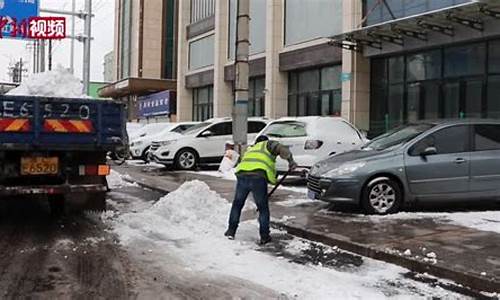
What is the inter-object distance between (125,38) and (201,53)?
2523 cm

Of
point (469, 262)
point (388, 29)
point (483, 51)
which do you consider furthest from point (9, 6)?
point (469, 262)

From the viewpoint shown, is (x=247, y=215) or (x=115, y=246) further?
(x=247, y=215)

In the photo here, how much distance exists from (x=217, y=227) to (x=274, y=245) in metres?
1.28

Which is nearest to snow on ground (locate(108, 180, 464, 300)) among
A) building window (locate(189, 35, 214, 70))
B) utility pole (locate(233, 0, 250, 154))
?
utility pole (locate(233, 0, 250, 154))

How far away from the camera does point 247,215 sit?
10648 mm

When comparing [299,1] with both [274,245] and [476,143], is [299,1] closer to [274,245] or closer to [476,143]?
[476,143]

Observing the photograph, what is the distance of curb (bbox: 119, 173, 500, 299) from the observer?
634cm

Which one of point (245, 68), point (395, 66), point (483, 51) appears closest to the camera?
point (245, 68)

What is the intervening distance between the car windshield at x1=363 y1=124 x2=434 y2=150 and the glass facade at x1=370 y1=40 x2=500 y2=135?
8.14 m

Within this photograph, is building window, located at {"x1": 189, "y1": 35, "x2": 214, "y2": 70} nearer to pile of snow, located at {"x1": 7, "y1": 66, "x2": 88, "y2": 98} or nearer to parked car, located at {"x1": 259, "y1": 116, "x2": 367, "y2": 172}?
parked car, located at {"x1": 259, "y1": 116, "x2": 367, "y2": 172}

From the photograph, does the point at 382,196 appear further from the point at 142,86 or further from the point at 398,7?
the point at 142,86

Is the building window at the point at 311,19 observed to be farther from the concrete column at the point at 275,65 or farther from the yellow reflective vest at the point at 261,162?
the yellow reflective vest at the point at 261,162

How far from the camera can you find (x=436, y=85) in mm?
20484

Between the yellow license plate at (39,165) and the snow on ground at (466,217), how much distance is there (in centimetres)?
478
